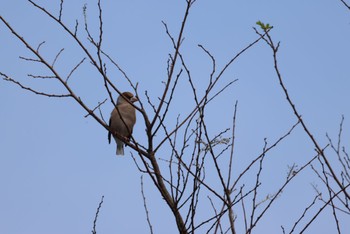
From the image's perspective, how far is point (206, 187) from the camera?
122 inches

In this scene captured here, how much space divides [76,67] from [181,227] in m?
1.63

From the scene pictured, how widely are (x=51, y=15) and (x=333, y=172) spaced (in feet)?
7.15

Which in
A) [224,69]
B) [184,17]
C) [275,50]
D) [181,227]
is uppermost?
[184,17]

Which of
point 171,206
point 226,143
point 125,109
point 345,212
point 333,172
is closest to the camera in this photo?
point 333,172

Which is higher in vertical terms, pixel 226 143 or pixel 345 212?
pixel 226 143

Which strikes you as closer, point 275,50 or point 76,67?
point 275,50

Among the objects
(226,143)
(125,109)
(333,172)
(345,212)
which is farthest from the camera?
(125,109)

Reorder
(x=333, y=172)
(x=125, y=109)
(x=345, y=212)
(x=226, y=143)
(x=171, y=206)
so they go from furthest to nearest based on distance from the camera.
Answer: (x=125, y=109), (x=226, y=143), (x=345, y=212), (x=171, y=206), (x=333, y=172)

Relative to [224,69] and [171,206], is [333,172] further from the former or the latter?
[224,69]

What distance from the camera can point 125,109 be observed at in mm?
8422

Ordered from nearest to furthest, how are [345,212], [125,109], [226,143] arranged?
[345,212], [226,143], [125,109]

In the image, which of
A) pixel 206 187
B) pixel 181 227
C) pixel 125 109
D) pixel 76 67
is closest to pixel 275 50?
pixel 206 187

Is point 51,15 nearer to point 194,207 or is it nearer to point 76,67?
point 76,67

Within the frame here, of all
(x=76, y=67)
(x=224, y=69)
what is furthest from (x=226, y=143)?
(x=76, y=67)
